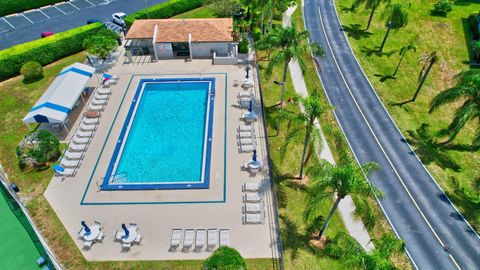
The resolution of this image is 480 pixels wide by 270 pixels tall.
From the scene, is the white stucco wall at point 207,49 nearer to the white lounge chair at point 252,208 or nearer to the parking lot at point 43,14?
the parking lot at point 43,14

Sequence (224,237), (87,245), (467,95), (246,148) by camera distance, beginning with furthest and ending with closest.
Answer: (246,148) → (467,95) → (224,237) → (87,245)

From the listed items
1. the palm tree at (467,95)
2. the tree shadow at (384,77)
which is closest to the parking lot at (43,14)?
the tree shadow at (384,77)

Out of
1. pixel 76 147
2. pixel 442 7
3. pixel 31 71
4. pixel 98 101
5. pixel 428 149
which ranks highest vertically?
pixel 442 7

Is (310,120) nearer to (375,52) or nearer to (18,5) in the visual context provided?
(375,52)

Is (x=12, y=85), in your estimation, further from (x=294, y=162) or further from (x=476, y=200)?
(x=476, y=200)

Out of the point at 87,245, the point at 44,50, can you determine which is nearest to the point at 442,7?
the point at 44,50

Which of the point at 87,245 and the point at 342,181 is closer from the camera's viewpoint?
the point at 342,181
